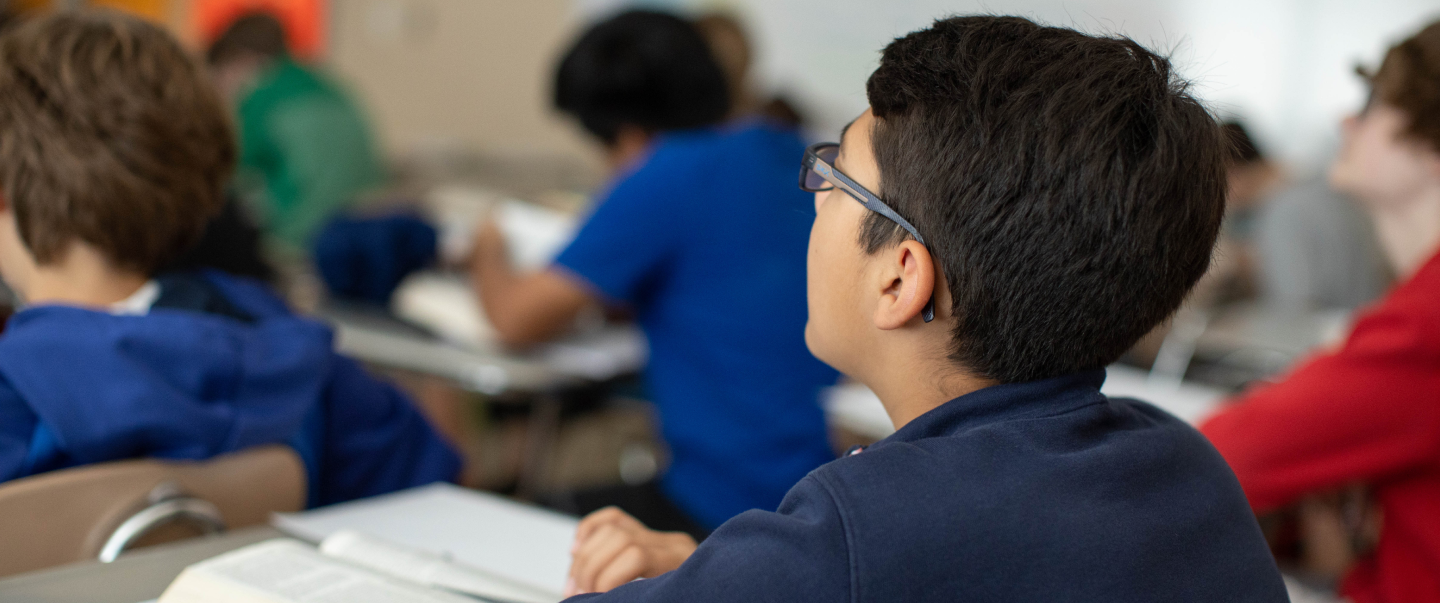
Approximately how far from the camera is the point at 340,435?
1235mm

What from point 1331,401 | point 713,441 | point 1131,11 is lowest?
point 713,441

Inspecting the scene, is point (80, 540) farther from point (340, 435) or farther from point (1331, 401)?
point (1331, 401)

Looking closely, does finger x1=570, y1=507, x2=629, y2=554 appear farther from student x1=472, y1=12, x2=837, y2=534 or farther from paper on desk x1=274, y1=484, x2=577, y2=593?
student x1=472, y1=12, x2=837, y2=534

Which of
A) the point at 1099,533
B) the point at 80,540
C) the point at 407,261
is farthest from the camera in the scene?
the point at 407,261

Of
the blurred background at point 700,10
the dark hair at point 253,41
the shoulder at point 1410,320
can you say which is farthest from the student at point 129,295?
the blurred background at point 700,10

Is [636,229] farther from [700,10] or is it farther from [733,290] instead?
[700,10]

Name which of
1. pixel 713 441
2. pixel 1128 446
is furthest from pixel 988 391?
pixel 713 441

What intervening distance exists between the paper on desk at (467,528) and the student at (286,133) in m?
2.84

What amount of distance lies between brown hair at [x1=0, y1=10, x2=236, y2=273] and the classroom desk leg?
1.05 metres

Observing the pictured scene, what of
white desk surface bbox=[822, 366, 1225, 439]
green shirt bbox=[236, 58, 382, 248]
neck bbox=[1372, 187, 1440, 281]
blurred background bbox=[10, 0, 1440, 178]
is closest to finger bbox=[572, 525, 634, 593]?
white desk surface bbox=[822, 366, 1225, 439]

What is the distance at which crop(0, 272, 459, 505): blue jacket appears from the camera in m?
0.90

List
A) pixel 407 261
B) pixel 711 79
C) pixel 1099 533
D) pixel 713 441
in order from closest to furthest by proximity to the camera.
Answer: pixel 1099 533, pixel 713 441, pixel 711 79, pixel 407 261

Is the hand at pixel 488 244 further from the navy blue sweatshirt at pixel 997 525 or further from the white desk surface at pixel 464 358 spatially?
the navy blue sweatshirt at pixel 997 525

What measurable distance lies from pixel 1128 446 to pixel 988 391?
89 mm
